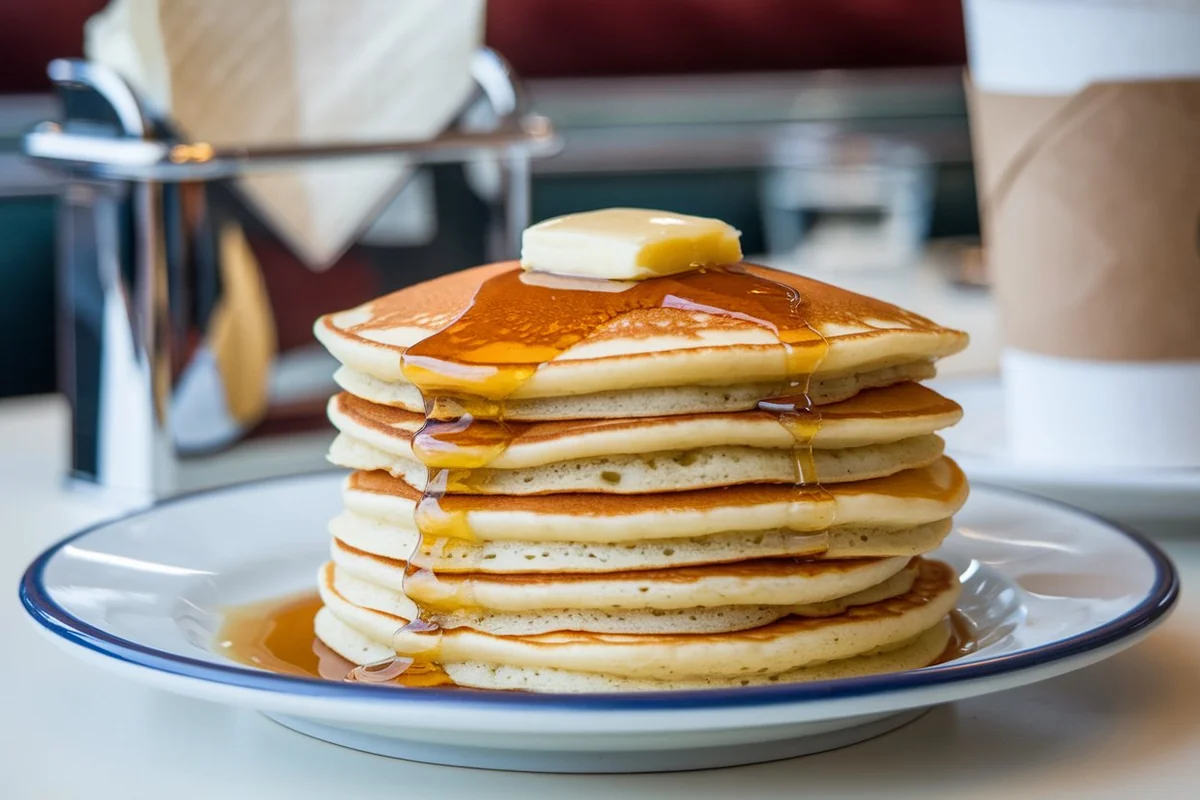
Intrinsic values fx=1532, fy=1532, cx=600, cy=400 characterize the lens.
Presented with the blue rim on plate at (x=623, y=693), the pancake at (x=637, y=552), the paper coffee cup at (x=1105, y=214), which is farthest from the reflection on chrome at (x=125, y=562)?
the paper coffee cup at (x=1105, y=214)

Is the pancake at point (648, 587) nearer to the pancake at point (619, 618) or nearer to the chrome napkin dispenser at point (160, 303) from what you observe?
the pancake at point (619, 618)

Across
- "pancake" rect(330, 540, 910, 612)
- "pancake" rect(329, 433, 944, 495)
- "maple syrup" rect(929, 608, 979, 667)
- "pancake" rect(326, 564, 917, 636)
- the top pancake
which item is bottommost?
"maple syrup" rect(929, 608, 979, 667)

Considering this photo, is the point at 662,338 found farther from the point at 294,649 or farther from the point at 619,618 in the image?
the point at 294,649

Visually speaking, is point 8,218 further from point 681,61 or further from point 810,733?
point 810,733

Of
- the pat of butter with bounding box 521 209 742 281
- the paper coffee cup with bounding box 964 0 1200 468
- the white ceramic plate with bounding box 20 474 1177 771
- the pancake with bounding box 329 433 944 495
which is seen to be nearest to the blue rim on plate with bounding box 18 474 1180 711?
the white ceramic plate with bounding box 20 474 1177 771

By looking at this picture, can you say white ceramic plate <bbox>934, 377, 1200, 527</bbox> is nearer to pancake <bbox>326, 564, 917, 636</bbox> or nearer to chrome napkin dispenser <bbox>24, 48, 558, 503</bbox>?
pancake <bbox>326, 564, 917, 636</bbox>

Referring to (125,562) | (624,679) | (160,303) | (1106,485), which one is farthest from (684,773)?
(160,303)
